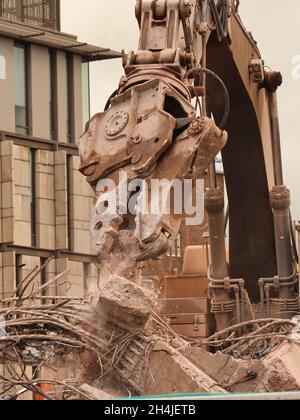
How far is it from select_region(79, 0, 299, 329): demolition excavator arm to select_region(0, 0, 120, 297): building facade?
26.1 m

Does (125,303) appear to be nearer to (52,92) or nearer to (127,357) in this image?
(127,357)

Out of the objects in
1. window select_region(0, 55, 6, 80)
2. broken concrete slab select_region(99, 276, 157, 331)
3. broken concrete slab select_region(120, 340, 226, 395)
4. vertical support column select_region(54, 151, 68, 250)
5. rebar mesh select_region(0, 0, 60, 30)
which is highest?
rebar mesh select_region(0, 0, 60, 30)

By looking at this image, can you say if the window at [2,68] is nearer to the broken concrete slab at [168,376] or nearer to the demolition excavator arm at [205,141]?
the demolition excavator arm at [205,141]

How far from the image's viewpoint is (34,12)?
183 feet

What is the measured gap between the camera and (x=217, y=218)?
25438mm

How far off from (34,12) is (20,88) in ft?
9.98

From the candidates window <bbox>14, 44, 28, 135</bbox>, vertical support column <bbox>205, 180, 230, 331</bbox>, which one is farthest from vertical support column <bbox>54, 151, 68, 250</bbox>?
vertical support column <bbox>205, 180, 230, 331</bbox>

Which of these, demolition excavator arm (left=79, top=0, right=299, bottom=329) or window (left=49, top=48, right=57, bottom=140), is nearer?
demolition excavator arm (left=79, top=0, right=299, bottom=329)

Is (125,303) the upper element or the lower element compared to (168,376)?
upper

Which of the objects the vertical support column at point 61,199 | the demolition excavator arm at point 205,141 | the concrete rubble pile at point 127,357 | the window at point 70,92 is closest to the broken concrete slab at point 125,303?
the concrete rubble pile at point 127,357

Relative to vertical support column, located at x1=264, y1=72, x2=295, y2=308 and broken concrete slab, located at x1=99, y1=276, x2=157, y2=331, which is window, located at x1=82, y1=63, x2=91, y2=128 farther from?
broken concrete slab, located at x1=99, y1=276, x2=157, y2=331

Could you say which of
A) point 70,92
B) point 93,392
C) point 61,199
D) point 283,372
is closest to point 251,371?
point 283,372

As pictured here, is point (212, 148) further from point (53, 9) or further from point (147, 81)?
point (53, 9)

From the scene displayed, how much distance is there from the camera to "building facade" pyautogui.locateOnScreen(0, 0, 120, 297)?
174ft
